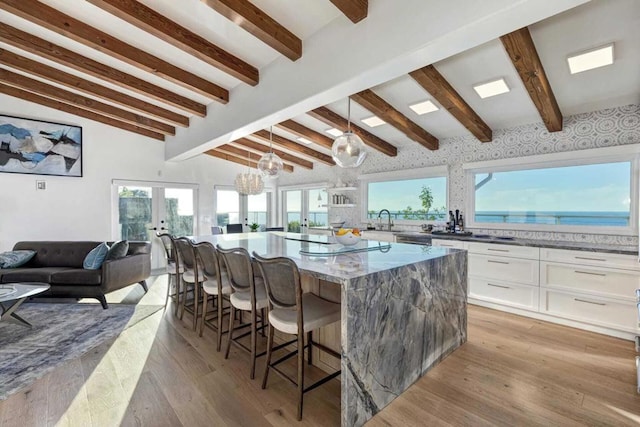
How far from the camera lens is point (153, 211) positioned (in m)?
6.43

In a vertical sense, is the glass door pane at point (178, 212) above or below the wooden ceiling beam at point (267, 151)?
below

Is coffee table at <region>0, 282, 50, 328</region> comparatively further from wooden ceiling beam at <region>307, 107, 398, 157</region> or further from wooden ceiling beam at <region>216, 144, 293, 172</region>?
wooden ceiling beam at <region>216, 144, 293, 172</region>

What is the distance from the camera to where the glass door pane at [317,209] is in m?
7.38

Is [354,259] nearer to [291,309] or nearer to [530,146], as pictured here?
[291,309]

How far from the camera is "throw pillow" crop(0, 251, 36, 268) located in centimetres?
423

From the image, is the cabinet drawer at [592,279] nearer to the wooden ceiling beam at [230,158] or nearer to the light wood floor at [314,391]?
the light wood floor at [314,391]

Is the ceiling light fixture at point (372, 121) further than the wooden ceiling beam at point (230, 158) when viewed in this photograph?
No

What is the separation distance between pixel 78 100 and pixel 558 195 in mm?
7092

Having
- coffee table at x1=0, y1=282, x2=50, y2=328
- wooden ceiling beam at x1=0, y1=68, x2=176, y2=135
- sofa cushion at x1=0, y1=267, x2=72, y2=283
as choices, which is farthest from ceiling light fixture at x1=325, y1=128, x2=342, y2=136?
sofa cushion at x1=0, y1=267, x2=72, y2=283

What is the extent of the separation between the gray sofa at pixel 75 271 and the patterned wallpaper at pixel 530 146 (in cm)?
440

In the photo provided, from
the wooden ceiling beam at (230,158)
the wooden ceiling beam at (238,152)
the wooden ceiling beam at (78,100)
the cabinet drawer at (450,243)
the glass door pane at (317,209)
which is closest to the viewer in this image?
the cabinet drawer at (450,243)

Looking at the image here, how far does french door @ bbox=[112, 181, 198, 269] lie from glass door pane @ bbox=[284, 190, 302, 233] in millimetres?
2356

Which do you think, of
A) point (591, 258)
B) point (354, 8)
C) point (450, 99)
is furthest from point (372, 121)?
point (591, 258)

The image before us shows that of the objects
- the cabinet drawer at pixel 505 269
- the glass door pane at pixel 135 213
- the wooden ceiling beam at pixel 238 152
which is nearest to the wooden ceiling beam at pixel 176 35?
the wooden ceiling beam at pixel 238 152
